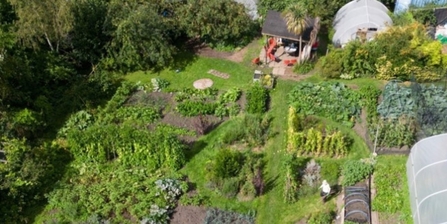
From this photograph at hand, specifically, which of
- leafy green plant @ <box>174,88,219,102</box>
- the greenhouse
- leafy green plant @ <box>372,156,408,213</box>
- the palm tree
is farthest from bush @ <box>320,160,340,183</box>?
the greenhouse

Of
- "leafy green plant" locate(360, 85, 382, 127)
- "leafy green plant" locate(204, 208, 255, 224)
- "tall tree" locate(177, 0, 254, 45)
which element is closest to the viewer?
"leafy green plant" locate(204, 208, 255, 224)

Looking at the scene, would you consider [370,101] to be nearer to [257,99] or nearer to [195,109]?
[257,99]

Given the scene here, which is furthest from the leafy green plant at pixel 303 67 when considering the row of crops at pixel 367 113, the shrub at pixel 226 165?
the shrub at pixel 226 165

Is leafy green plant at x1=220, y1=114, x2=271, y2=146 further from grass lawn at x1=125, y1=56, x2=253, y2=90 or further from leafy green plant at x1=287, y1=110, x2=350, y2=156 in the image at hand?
grass lawn at x1=125, y1=56, x2=253, y2=90

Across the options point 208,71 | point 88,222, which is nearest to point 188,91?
point 208,71

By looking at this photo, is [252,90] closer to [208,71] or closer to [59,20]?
[208,71]
